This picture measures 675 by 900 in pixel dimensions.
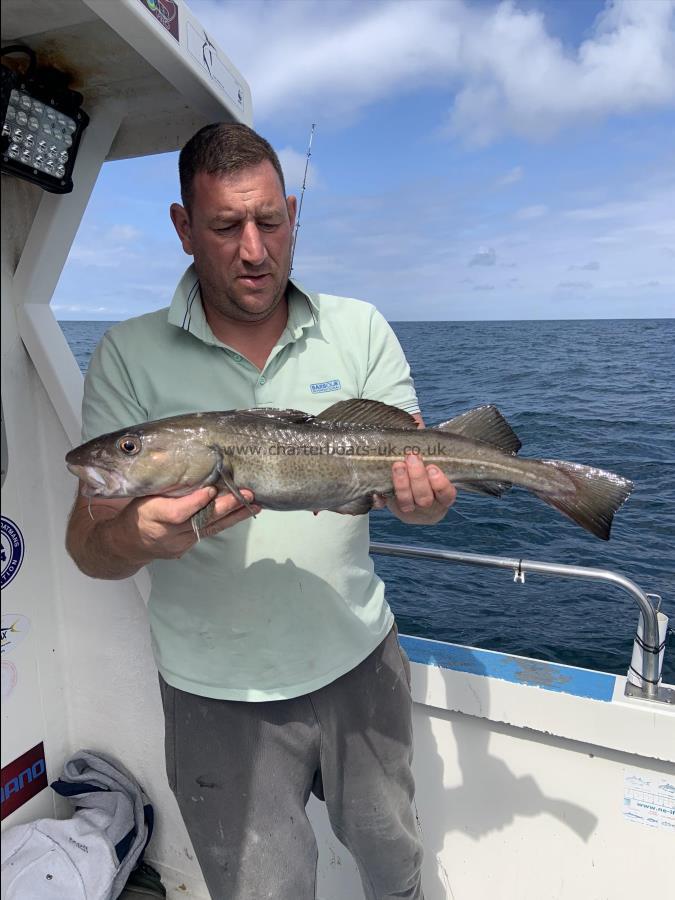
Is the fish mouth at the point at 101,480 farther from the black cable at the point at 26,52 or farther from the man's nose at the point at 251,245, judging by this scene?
the black cable at the point at 26,52

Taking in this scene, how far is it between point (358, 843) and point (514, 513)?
10435mm

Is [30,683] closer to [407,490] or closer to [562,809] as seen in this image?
[407,490]

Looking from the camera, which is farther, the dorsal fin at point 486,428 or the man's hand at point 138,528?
the dorsal fin at point 486,428

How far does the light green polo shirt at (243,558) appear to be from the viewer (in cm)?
265

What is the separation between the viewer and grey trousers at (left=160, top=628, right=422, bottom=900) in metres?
2.67

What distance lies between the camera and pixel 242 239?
2.65 meters

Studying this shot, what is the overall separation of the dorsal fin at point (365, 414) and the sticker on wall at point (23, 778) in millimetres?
2781

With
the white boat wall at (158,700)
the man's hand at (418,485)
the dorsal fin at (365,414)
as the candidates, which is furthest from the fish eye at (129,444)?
the white boat wall at (158,700)

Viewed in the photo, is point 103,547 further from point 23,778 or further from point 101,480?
point 23,778

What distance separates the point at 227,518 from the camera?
239 cm

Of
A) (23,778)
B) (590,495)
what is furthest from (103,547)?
(23,778)

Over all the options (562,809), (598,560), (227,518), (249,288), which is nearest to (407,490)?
(227,518)

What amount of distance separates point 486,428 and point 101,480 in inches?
66.7

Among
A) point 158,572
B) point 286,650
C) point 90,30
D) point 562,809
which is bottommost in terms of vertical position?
point 562,809
